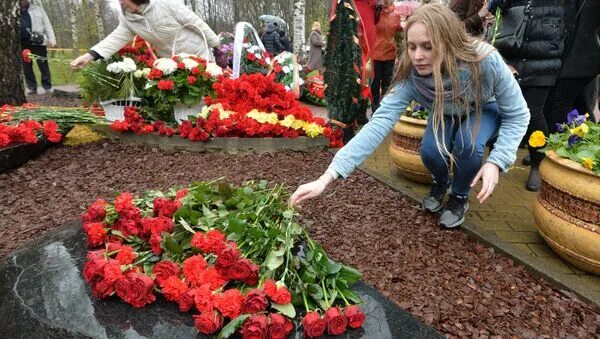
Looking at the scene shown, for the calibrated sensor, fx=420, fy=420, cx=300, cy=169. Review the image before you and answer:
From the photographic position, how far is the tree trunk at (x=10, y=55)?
4.46 m

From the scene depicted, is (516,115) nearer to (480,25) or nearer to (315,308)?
(315,308)

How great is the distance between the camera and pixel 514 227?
265cm

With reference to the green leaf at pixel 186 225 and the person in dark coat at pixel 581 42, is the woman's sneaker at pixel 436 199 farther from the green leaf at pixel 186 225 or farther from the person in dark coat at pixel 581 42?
the green leaf at pixel 186 225

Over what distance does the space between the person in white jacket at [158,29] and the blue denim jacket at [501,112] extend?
2899 millimetres

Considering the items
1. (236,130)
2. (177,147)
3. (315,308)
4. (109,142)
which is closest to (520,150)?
(236,130)

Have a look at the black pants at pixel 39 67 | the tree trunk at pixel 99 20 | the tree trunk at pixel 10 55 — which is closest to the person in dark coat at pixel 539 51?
the tree trunk at pixel 10 55

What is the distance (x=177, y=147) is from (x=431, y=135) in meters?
2.49

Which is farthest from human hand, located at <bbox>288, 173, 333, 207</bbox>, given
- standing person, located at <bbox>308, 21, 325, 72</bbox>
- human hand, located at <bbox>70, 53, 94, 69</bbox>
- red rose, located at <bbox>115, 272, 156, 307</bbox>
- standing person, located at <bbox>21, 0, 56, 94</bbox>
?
standing person, located at <bbox>308, 21, 325, 72</bbox>

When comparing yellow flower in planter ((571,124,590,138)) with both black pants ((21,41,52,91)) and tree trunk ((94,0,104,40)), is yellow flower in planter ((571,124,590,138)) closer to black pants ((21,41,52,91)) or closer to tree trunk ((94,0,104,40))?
black pants ((21,41,52,91))

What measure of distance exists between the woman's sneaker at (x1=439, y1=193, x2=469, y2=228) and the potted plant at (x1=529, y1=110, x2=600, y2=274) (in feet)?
1.31

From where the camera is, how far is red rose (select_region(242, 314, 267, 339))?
1.05 m

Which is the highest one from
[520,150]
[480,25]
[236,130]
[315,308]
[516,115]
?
[480,25]

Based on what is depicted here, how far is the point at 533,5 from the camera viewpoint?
9.47 feet

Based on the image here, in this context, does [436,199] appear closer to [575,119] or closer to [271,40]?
[575,119]
